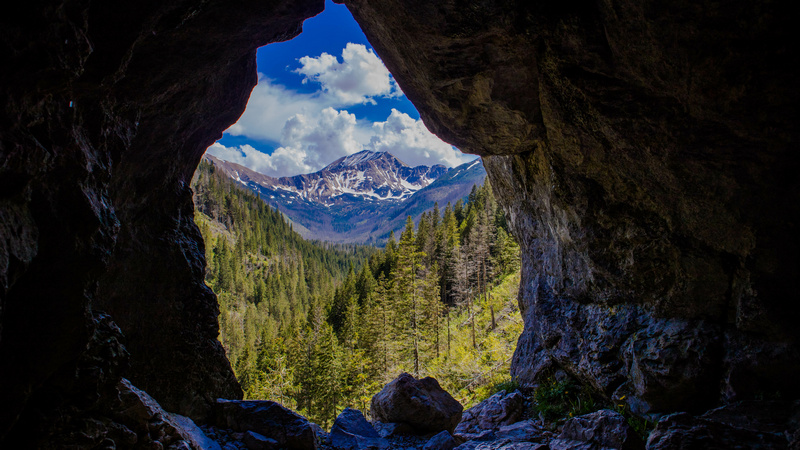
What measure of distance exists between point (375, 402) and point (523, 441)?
18.5 feet

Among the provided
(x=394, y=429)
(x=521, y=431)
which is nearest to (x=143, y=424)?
(x=394, y=429)

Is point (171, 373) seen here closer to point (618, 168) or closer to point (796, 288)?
point (618, 168)

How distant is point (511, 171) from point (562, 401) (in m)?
7.11

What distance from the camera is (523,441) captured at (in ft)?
26.4

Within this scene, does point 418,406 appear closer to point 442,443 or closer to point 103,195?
point 442,443

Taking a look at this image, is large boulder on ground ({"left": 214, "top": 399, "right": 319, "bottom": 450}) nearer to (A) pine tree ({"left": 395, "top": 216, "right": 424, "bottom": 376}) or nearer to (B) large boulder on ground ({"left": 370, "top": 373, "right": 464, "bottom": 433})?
(B) large boulder on ground ({"left": 370, "top": 373, "right": 464, "bottom": 433})

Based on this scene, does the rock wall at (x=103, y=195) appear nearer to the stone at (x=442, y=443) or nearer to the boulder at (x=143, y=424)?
the boulder at (x=143, y=424)

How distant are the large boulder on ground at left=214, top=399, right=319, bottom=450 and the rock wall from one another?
990 millimetres

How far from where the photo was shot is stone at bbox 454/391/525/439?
10.1 m

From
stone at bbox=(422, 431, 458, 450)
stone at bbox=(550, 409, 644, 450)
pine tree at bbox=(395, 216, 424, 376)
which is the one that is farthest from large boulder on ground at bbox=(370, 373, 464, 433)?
pine tree at bbox=(395, 216, 424, 376)

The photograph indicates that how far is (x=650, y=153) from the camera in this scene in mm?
6465

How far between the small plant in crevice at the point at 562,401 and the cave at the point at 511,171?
0.39m

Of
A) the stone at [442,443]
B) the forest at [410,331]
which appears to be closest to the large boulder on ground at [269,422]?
the stone at [442,443]

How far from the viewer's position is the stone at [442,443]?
9125mm
